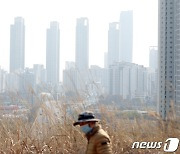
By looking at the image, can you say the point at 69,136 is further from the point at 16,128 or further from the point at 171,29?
the point at 171,29

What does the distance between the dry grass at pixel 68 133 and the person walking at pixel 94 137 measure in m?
1.38

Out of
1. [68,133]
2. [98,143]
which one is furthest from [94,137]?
[68,133]

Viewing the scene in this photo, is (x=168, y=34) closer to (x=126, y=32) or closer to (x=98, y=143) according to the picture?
(x=126, y=32)

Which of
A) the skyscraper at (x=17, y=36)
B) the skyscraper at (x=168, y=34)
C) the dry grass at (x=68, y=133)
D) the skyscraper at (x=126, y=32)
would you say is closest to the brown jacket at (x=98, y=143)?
the dry grass at (x=68, y=133)

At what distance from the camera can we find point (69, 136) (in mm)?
3953

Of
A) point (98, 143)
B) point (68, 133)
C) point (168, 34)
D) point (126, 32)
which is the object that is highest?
point (126, 32)

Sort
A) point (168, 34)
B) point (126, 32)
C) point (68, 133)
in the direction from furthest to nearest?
1. point (126, 32)
2. point (168, 34)
3. point (68, 133)

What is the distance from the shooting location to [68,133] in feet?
13.1

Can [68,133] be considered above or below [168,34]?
below

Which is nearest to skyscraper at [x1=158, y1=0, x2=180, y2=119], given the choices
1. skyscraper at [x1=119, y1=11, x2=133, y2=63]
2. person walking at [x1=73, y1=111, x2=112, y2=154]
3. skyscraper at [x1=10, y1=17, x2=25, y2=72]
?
skyscraper at [x1=119, y1=11, x2=133, y2=63]

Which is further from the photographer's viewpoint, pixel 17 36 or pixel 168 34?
pixel 17 36

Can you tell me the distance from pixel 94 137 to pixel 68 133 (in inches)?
64.3

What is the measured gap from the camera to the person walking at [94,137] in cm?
239

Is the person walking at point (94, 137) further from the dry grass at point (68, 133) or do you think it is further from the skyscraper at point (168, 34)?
the skyscraper at point (168, 34)
